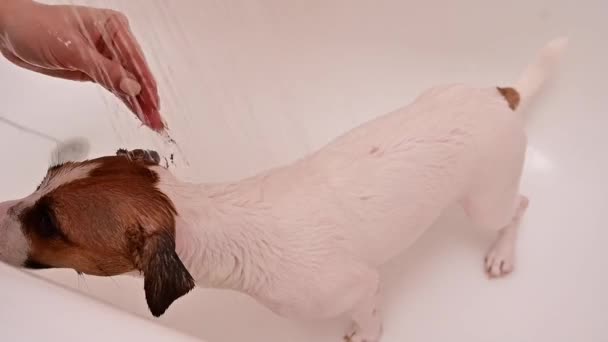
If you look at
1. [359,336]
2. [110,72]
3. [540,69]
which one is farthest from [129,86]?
[540,69]

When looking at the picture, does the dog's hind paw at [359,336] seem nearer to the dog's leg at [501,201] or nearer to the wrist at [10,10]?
the dog's leg at [501,201]

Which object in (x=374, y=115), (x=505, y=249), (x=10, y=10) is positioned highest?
(x=10, y=10)

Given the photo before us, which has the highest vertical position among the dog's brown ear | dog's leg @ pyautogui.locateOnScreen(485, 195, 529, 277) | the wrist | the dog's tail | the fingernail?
the wrist

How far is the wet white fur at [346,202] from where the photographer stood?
1288 mm

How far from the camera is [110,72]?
1.34 m

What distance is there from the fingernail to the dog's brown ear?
0.40 m

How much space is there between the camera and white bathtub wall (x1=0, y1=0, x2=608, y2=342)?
6.01 ft

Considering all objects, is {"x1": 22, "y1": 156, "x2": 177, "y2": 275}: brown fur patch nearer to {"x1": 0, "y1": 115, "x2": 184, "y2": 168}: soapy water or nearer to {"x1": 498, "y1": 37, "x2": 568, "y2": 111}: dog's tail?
{"x1": 0, "y1": 115, "x2": 184, "y2": 168}: soapy water

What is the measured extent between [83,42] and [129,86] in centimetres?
16

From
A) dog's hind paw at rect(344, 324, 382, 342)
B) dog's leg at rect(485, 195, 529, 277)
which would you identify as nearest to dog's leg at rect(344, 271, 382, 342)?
dog's hind paw at rect(344, 324, 382, 342)

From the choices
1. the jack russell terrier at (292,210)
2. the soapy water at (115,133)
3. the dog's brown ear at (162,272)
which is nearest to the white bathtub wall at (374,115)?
the soapy water at (115,133)

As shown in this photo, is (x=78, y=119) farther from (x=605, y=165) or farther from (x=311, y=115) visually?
(x=605, y=165)

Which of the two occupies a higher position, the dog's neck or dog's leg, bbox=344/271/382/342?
the dog's neck

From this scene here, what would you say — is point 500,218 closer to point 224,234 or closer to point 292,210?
point 292,210
